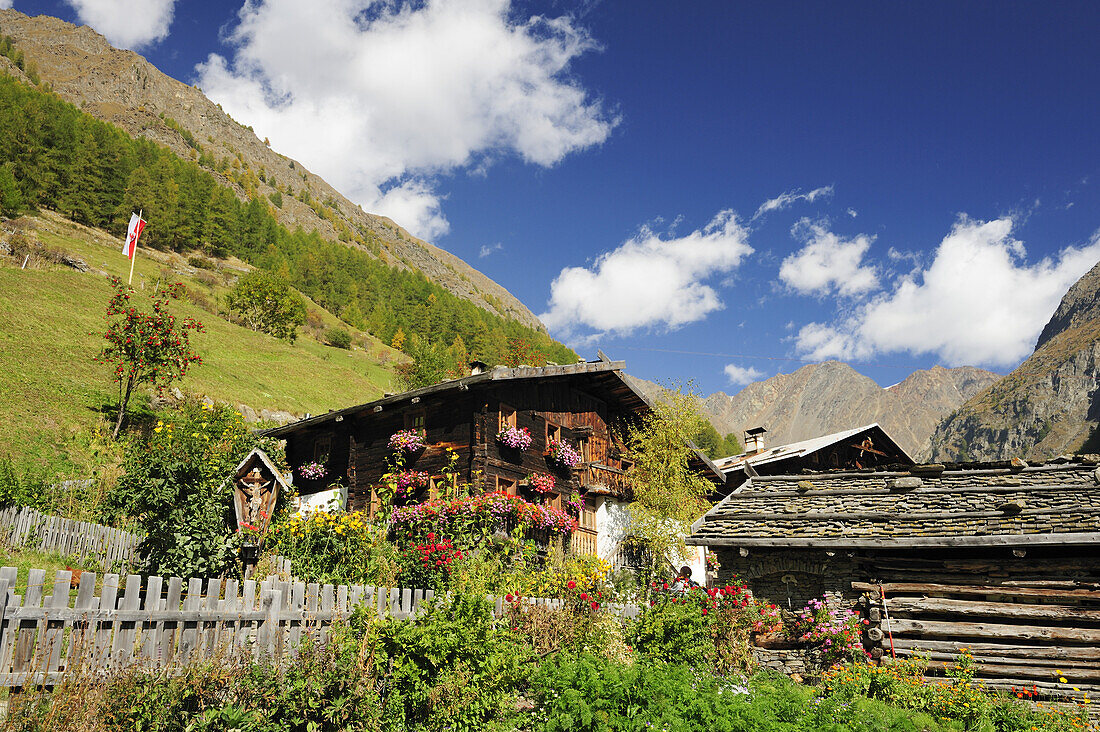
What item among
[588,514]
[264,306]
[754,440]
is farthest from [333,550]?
[264,306]

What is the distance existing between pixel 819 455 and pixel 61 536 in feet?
85.0

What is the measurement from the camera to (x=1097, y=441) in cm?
7462

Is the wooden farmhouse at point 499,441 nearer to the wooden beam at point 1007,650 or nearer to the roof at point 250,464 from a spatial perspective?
the roof at point 250,464

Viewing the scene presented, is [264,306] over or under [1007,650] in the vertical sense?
over

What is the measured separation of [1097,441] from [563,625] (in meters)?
89.2

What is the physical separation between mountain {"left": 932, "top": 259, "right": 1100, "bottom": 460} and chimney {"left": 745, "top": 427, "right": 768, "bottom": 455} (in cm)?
10375

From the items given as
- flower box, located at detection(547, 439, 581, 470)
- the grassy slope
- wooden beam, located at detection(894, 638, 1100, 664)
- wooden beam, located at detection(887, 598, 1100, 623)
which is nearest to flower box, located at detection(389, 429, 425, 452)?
flower box, located at detection(547, 439, 581, 470)

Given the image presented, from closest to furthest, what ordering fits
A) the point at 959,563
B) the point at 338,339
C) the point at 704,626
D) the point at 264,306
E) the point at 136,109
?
the point at 704,626, the point at 959,563, the point at 264,306, the point at 338,339, the point at 136,109

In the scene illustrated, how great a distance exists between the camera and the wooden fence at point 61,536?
42.8 ft

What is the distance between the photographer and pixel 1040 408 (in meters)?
134

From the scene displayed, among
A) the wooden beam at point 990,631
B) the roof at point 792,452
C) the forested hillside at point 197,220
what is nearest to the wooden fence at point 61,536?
the wooden beam at point 990,631

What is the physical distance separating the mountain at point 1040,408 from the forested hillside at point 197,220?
92008mm

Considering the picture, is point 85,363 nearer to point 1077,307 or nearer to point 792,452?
point 792,452

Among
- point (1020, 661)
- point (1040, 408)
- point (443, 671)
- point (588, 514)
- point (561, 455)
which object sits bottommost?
point (1020, 661)
